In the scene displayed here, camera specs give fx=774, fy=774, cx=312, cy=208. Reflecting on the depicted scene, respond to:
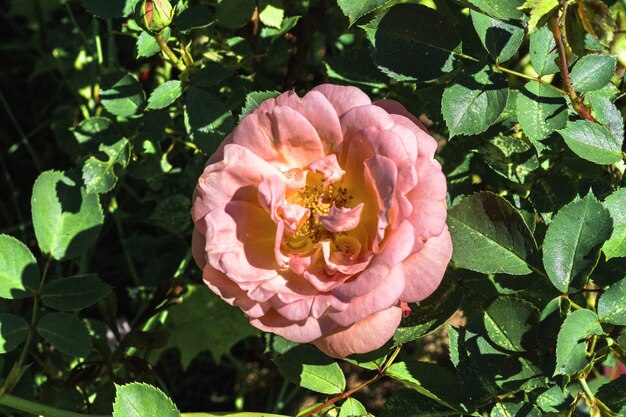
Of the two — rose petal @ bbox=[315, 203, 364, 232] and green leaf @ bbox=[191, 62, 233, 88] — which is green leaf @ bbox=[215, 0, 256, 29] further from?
rose petal @ bbox=[315, 203, 364, 232]

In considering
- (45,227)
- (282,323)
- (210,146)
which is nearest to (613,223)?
(282,323)

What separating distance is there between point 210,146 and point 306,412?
0.45m

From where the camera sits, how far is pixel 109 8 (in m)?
1.27

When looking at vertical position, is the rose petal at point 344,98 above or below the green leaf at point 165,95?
above

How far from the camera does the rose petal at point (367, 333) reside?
0.98 m

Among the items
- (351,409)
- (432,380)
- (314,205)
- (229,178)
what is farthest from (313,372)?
(229,178)

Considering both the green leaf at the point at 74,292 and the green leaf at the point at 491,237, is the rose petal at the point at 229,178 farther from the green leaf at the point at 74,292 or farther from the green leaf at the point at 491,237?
the green leaf at the point at 74,292

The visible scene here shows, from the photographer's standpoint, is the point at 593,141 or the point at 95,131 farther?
the point at 95,131

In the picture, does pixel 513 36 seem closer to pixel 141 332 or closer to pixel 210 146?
pixel 210 146

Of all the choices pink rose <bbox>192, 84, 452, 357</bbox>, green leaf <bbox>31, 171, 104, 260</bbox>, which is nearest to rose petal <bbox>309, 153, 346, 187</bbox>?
pink rose <bbox>192, 84, 452, 357</bbox>

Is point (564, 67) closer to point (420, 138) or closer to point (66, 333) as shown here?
point (420, 138)

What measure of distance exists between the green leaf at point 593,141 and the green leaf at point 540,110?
2cm

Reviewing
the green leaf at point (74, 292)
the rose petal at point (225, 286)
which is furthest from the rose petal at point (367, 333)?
the green leaf at point (74, 292)

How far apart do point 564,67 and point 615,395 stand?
477 mm
